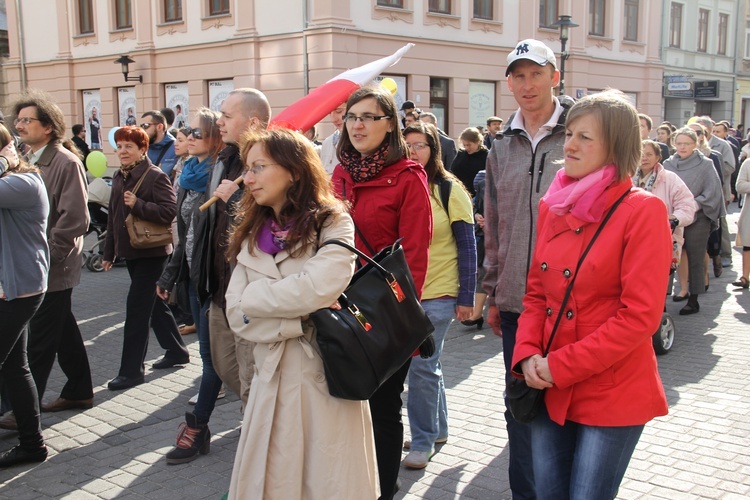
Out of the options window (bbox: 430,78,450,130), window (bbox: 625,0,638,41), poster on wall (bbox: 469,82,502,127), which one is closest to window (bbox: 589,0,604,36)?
window (bbox: 625,0,638,41)

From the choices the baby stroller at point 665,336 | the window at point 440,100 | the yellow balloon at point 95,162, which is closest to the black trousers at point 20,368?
the baby stroller at point 665,336

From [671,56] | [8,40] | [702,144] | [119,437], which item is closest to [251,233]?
[119,437]

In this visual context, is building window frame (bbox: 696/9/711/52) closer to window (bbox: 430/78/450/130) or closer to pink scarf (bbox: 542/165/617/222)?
window (bbox: 430/78/450/130)

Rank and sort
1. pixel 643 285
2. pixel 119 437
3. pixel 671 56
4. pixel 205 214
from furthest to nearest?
1. pixel 671 56
2. pixel 119 437
3. pixel 205 214
4. pixel 643 285

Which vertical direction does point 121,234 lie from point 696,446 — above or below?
above

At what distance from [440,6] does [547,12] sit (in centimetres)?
505

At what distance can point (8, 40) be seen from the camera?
94.7 ft

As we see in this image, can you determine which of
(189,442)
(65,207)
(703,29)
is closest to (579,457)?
(189,442)

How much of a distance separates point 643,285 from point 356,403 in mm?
1194

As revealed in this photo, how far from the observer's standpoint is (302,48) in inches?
814

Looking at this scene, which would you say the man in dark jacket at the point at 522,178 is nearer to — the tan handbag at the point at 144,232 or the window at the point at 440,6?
the tan handbag at the point at 144,232

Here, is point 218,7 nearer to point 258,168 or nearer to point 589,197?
point 258,168

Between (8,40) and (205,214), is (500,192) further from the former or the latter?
(8,40)

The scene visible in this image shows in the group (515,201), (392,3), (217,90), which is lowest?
(515,201)
